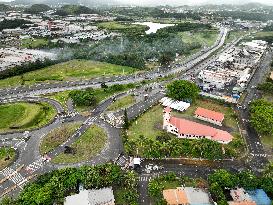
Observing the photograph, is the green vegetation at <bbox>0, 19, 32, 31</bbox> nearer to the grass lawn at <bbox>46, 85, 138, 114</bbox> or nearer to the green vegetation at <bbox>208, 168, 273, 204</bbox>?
the grass lawn at <bbox>46, 85, 138, 114</bbox>

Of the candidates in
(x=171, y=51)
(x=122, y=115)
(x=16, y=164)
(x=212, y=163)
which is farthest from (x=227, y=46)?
(x=16, y=164)

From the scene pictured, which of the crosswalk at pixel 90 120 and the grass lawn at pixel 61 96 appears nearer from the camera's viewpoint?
the crosswalk at pixel 90 120

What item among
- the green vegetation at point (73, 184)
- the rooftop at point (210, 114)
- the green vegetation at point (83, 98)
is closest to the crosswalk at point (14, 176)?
the green vegetation at point (73, 184)

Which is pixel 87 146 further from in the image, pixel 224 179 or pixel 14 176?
pixel 224 179

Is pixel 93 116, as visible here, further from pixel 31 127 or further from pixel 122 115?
pixel 31 127

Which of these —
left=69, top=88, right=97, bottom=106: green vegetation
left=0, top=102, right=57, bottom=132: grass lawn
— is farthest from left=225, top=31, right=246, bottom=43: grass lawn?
left=0, top=102, right=57, bottom=132: grass lawn

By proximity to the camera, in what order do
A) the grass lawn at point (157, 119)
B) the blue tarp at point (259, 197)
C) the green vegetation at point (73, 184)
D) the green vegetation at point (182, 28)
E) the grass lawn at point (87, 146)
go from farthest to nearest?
the green vegetation at point (182, 28), the grass lawn at point (157, 119), the grass lawn at point (87, 146), the blue tarp at point (259, 197), the green vegetation at point (73, 184)

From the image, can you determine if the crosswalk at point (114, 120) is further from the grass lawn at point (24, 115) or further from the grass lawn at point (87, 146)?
the grass lawn at point (24, 115)
